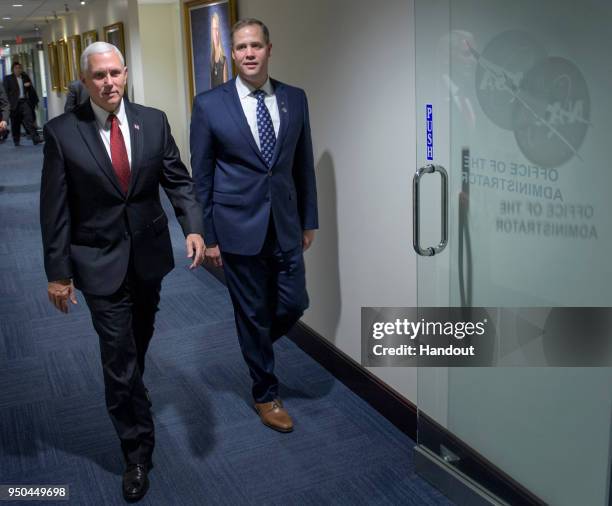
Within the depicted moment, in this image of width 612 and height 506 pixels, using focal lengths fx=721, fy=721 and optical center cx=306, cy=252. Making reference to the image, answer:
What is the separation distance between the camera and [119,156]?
213cm

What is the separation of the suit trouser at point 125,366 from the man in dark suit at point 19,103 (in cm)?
1064

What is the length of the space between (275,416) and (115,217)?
0.95m

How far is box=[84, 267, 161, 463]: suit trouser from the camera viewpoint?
7.09 feet

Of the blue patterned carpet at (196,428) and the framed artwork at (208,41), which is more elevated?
the framed artwork at (208,41)

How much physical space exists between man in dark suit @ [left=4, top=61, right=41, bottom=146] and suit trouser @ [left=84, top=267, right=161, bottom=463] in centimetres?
1064

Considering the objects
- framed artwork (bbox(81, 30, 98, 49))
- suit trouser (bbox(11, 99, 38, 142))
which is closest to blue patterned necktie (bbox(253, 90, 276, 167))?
framed artwork (bbox(81, 30, 98, 49))

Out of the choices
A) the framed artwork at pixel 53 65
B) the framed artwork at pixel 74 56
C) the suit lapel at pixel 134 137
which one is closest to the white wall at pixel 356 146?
the suit lapel at pixel 134 137

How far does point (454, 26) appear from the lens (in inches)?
74.6

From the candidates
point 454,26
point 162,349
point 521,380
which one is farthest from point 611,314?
point 162,349

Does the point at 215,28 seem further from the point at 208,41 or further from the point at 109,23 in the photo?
the point at 109,23

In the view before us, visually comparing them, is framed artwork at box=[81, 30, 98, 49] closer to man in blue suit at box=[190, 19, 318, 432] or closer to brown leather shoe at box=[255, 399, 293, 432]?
man in blue suit at box=[190, 19, 318, 432]

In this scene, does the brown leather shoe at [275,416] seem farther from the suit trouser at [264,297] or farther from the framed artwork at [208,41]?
the framed artwork at [208,41]

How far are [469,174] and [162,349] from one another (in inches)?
75.5

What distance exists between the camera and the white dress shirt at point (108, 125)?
214 centimetres
